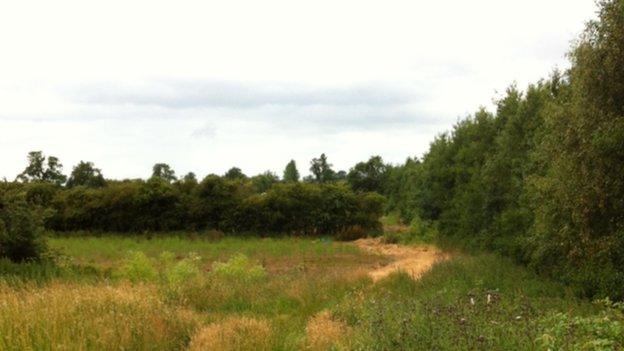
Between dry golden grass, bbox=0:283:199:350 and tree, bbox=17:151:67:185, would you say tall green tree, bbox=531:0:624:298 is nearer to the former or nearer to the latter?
dry golden grass, bbox=0:283:199:350

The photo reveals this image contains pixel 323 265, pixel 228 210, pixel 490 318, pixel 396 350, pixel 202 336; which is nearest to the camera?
pixel 396 350

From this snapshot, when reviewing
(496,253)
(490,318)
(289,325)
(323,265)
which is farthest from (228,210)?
(490,318)

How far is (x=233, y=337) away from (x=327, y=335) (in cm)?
141

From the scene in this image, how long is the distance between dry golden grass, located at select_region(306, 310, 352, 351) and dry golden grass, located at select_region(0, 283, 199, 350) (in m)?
2.06

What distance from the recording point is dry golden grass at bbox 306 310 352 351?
26.6 feet

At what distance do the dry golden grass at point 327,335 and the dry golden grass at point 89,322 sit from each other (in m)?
2.06

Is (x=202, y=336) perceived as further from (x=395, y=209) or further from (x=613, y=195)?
(x=395, y=209)

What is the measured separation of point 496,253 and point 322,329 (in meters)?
14.4

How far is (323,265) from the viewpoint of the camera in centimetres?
2928

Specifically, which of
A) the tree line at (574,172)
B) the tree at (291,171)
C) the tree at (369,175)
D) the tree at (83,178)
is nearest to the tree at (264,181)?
the tree at (291,171)

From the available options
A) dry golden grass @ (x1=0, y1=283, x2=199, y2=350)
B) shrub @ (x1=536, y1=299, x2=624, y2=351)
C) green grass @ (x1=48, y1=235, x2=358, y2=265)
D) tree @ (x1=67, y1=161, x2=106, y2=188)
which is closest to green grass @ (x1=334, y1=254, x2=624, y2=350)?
shrub @ (x1=536, y1=299, x2=624, y2=351)

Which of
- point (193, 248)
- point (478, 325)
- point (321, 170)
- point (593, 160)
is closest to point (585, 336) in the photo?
point (478, 325)

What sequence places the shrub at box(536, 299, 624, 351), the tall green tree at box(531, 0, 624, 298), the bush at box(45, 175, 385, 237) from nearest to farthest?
1. the shrub at box(536, 299, 624, 351)
2. the tall green tree at box(531, 0, 624, 298)
3. the bush at box(45, 175, 385, 237)

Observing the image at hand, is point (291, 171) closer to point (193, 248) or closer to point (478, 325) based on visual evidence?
point (193, 248)
